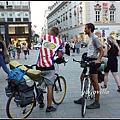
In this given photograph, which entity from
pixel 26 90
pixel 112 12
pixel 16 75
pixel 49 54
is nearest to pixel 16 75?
pixel 16 75

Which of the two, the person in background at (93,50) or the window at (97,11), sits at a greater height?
the window at (97,11)

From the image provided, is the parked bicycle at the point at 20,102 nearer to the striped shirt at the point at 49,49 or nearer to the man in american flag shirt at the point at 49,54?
the man in american flag shirt at the point at 49,54

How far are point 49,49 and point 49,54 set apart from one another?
0.11m

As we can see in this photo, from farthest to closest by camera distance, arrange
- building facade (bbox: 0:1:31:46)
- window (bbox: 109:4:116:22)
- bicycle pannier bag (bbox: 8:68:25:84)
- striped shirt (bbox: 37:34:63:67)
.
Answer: building facade (bbox: 0:1:31:46)
window (bbox: 109:4:116:22)
striped shirt (bbox: 37:34:63:67)
bicycle pannier bag (bbox: 8:68:25:84)

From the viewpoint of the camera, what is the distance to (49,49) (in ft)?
13.9

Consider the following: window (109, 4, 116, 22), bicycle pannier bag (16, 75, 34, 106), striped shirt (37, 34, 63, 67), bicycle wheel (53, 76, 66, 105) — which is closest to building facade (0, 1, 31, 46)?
window (109, 4, 116, 22)

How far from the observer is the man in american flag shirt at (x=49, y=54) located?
13.8 ft

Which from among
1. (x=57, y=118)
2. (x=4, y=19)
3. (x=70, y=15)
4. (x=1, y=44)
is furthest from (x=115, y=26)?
(x=57, y=118)

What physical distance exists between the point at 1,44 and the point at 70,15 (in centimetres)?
4969

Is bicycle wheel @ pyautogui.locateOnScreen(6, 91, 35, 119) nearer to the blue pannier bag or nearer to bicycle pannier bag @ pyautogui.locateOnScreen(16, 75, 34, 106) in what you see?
bicycle pannier bag @ pyautogui.locateOnScreen(16, 75, 34, 106)

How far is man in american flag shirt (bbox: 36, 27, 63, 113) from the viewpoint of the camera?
4219 millimetres

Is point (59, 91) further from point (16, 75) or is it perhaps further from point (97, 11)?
point (97, 11)

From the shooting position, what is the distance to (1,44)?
7.41 m

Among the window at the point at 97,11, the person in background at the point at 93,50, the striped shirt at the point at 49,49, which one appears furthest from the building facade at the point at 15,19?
the striped shirt at the point at 49,49
